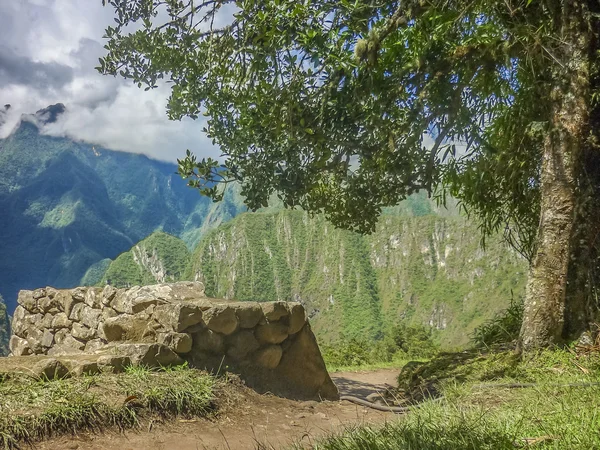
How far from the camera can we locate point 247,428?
13.9 ft

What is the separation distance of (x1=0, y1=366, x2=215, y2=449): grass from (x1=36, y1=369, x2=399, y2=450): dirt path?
0.35 feet

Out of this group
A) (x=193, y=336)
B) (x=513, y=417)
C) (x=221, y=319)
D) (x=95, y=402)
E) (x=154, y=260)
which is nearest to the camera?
(x=513, y=417)

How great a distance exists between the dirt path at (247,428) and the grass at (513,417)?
19.7 inches

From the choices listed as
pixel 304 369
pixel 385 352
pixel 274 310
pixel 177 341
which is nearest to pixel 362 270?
pixel 385 352

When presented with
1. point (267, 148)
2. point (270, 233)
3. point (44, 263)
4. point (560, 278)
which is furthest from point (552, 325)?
point (270, 233)

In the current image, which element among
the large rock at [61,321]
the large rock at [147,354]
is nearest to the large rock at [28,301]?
the large rock at [61,321]

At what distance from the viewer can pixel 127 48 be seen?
6.21m

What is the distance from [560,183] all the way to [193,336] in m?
3.96

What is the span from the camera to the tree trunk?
494 centimetres

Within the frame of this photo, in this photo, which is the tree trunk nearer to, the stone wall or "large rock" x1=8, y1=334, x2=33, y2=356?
the stone wall

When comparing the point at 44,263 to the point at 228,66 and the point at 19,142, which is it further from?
the point at 228,66

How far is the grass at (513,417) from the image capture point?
2031 mm

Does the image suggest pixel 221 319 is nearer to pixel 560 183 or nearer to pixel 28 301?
pixel 560 183

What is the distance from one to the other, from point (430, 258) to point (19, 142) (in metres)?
98.8
